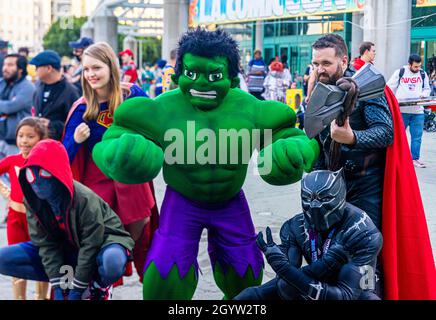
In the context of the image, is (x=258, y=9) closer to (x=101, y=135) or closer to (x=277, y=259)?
(x=101, y=135)

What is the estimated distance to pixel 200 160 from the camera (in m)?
3.28

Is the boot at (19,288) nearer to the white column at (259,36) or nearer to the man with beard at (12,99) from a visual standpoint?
the man with beard at (12,99)

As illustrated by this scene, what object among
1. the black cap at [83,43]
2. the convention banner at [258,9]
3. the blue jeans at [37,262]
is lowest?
the blue jeans at [37,262]

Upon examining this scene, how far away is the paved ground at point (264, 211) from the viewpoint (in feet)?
14.6

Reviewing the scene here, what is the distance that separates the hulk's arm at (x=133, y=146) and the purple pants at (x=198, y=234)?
0.24 metres

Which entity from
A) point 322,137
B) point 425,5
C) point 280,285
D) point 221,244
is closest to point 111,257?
point 221,244

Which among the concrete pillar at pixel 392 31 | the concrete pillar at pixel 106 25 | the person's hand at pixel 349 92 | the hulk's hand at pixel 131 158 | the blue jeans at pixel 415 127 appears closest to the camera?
the person's hand at pixel 349 92

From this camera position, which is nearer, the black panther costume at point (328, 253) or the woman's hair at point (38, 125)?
the black panther costume at point (328, 253)

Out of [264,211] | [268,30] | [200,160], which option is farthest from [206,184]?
[268,30]

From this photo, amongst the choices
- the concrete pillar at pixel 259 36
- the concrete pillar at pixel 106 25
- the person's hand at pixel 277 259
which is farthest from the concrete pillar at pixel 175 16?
the person's hand at pixel 277 259

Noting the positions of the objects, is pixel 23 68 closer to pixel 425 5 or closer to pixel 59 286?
pixel 59 286

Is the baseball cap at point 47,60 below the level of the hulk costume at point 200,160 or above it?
above

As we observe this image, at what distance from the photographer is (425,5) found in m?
11.1

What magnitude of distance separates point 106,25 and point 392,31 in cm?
1582
